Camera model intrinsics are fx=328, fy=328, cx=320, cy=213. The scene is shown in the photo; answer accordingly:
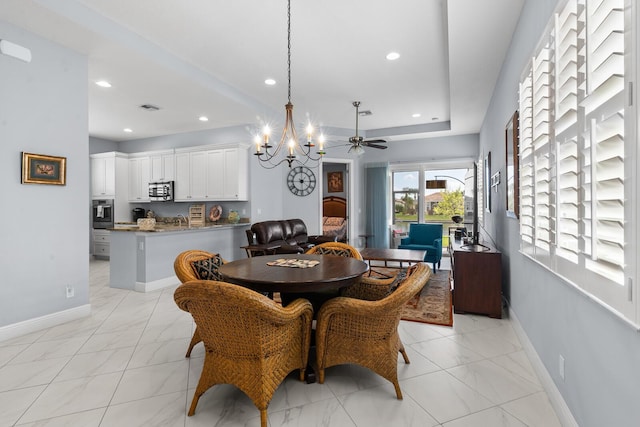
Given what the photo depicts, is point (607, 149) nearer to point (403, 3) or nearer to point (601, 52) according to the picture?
point (601, 52)

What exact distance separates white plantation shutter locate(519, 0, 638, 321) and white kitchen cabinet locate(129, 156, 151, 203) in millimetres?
7037

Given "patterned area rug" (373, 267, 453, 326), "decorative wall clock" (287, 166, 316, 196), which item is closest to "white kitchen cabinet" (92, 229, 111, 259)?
"decorative wall clock" (287, 166, 316, 196)

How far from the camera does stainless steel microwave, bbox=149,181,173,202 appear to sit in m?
6.59

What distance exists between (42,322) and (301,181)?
466cm

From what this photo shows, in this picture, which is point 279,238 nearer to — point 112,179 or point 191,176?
point 191,176

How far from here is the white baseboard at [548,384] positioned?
5.42ft

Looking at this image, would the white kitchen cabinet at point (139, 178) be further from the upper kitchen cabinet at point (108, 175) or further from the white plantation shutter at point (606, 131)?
the white plantation shutter at point (606, 131)

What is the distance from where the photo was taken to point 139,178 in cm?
708

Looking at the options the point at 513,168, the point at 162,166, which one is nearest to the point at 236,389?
the point at 513,168

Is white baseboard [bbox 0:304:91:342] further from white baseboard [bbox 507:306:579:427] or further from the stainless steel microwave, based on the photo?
white baseboard [bbox 507:306:579:427]

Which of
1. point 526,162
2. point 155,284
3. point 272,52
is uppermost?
point 272,52

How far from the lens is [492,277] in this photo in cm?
335

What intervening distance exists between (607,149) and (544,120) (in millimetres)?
891

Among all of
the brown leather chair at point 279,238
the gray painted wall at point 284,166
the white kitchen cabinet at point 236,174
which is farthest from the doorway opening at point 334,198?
the white kitchen cabinet at point 236,174
